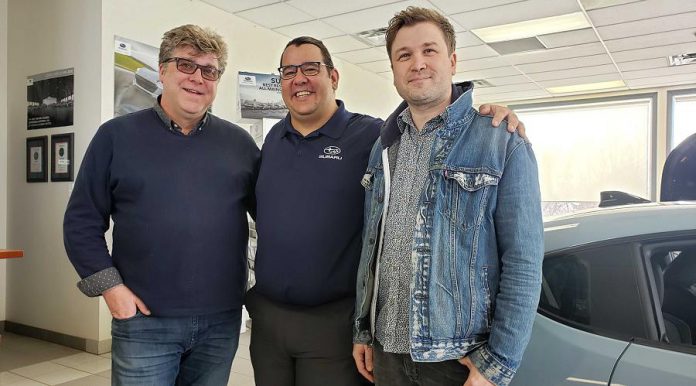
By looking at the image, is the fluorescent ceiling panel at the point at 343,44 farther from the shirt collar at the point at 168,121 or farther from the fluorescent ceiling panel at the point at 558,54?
the shirt collar at the point at 168,121

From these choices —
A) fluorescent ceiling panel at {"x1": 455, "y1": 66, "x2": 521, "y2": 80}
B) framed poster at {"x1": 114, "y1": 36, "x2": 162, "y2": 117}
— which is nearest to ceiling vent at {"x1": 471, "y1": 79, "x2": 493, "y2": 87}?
fluorescent ceiling panel at {"x1": 455, "y1": 66, "x2": 521, "y2": 80}

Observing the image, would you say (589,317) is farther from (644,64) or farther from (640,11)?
(644,64)

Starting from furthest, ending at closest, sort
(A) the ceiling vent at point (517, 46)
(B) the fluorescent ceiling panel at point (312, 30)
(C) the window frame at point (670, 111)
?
(C) the window frame at point (670, 111) → (A) the ceiling vent at point (517, 46) → (B) the fluorescent ceiling panel at point (312, 30)

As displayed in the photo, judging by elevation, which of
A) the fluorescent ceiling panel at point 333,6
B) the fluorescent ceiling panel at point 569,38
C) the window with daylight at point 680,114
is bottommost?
the window with daylight at point 680,114

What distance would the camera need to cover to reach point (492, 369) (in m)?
1.11

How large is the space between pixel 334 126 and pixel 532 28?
4.47 metres

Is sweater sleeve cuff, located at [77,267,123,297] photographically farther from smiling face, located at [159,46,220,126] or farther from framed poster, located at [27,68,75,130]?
framed poster, located at [27,68,75,130]

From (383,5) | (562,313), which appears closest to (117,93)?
(383,5)

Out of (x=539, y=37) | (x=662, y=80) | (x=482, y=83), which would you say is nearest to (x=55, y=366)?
(x=539, y=37)

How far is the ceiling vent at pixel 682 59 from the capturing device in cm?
647

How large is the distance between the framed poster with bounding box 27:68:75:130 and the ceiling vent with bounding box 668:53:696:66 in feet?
21.9

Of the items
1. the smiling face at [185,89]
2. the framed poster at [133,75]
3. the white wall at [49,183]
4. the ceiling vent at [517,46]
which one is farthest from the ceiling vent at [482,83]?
the smiling face at [185,89]

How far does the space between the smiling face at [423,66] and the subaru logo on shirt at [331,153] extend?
34 cm

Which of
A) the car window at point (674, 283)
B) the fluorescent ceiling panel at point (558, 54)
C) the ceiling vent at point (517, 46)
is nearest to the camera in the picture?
the car window at point (674, 283)
